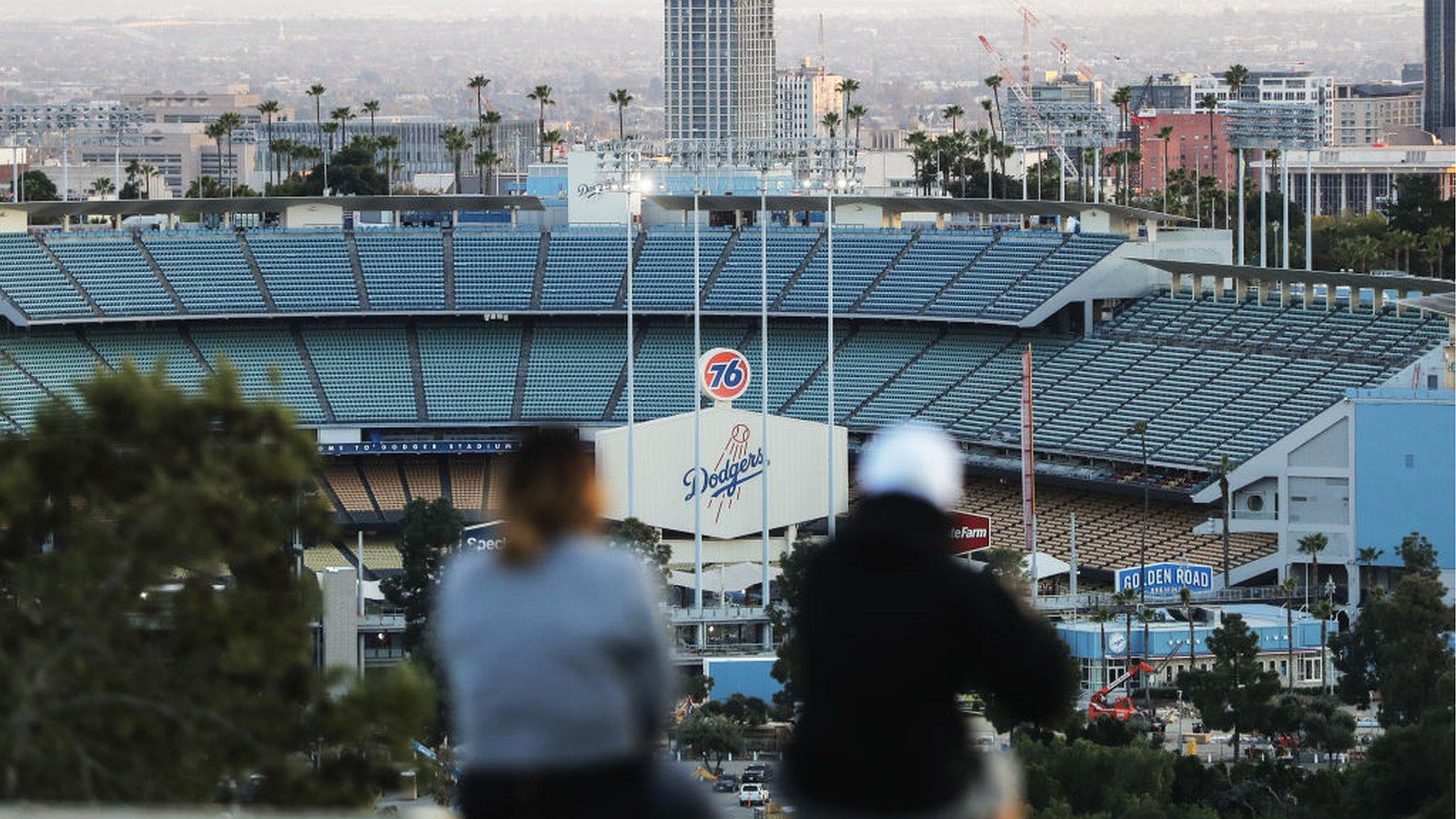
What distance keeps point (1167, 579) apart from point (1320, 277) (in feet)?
42.2

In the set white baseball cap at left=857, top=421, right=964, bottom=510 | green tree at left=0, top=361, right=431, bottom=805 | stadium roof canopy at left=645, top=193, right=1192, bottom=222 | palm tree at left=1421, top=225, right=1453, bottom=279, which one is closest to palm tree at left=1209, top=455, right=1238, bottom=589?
stadium roof canopy at left=645, top=193, right=1192, bottom=222

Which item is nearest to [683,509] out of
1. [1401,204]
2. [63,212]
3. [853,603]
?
[63,212]

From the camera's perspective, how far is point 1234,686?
4219 centimetres

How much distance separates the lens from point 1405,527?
54.1 m

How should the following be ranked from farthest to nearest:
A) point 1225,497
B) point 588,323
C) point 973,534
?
point 588,323 < point 1225,497 < point 973,534

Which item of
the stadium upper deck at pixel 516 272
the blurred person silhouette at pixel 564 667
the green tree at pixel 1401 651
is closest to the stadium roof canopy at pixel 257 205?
the stadium upper deck at pixel 516 272

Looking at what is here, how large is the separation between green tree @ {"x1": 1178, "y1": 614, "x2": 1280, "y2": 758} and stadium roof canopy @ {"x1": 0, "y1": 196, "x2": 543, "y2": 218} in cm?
3513

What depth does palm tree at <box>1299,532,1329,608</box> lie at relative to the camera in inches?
2077

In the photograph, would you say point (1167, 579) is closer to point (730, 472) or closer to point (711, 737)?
point (730, 472)

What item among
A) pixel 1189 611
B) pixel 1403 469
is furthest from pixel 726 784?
pixel 1403 469

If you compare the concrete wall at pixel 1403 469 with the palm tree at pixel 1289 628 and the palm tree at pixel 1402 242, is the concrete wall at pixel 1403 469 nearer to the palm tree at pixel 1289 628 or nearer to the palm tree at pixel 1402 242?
the palm tree at pixel 1289 628

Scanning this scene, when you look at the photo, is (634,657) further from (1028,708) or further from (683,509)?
(683,509)

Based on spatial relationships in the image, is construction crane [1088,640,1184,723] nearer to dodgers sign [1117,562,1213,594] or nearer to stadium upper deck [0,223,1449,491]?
dodgers sign [1117,562,1213,594]

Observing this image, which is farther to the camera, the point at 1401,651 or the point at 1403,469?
the point at 1403,469
